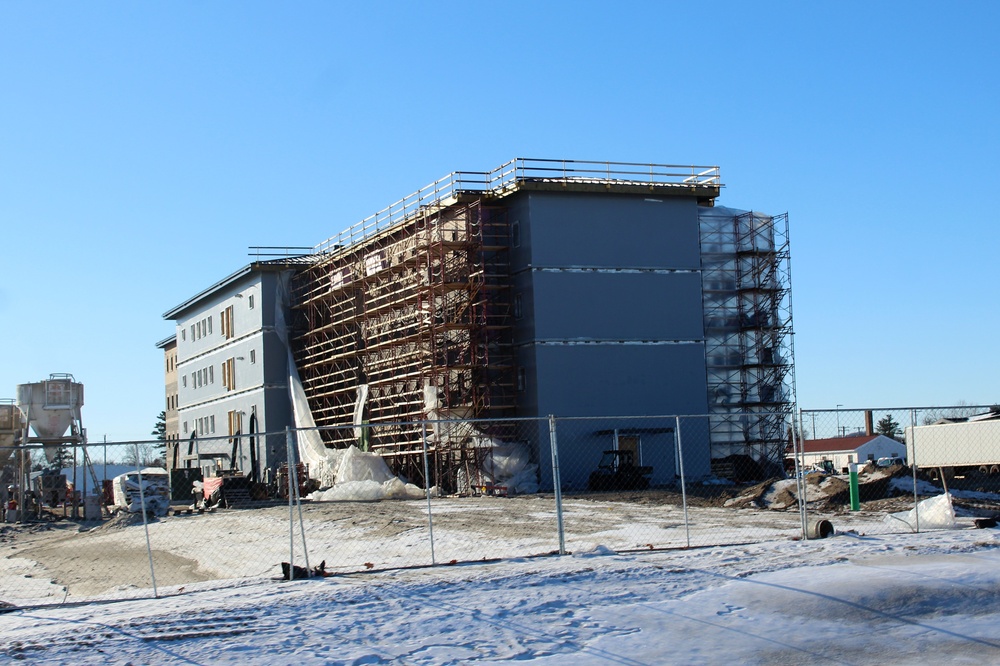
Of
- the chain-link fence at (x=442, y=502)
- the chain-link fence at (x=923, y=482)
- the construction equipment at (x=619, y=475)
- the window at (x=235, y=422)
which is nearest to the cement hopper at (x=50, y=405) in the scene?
the chain-link fence at (x=442, y=502)

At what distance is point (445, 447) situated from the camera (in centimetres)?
4369

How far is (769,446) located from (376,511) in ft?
76.3

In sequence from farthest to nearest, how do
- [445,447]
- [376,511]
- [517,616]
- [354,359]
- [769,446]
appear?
[354,359], [769,446], [445,447], [376,511], [517,616]

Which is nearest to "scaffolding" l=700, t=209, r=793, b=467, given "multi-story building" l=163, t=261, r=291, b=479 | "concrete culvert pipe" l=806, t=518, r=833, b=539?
"multi-story building" l=163, t=261, r=291, b=479

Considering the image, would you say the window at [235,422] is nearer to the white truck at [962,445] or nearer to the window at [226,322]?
the window at [226,322]

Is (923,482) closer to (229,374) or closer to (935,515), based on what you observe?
(935,515)

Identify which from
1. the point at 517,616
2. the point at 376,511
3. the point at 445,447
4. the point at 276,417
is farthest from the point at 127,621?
the point at 276,417

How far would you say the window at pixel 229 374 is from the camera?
61781 millimetres

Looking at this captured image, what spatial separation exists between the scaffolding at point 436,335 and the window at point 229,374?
13244 mm

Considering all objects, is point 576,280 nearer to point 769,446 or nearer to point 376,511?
point 769,446

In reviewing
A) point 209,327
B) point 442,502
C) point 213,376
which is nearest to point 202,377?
point 213,376

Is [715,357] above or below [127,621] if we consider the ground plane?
above

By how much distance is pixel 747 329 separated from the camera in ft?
161

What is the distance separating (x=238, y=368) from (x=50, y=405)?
15.2 metres
